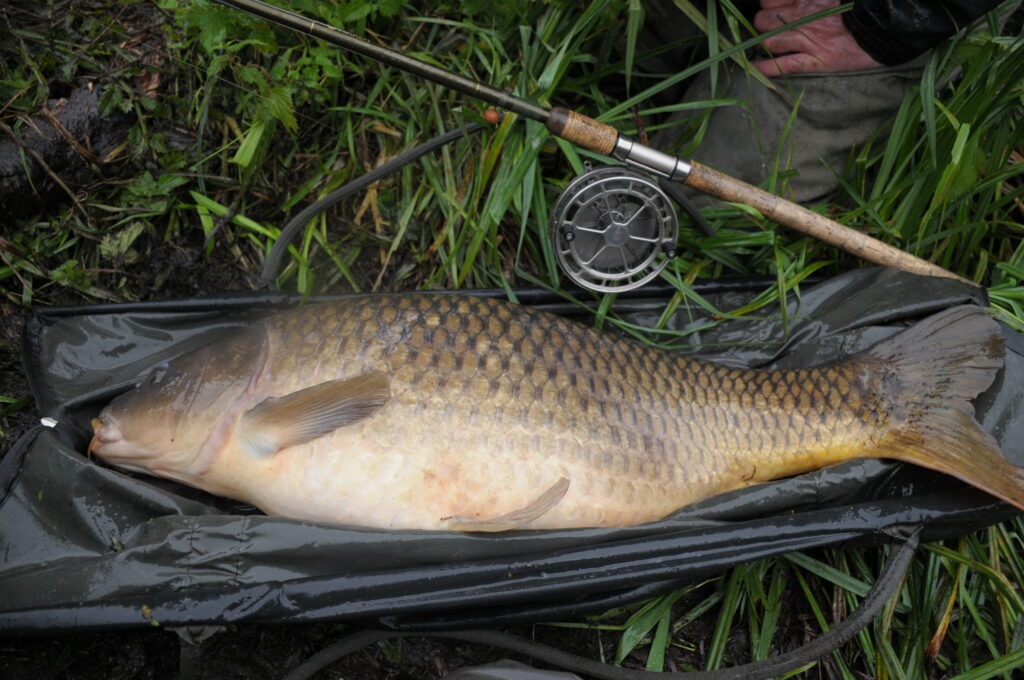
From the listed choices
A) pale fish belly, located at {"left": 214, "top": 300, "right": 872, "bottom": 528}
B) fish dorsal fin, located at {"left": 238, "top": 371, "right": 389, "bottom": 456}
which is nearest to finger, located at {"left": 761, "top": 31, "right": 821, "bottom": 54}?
pale fish belly, located at {"left": 214, "top": 300, "right": 872, "bottom": 528}

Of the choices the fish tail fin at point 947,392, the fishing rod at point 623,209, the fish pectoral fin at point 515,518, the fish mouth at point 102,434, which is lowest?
the fish mouth at point 102,434

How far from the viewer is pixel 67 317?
207 centimetres

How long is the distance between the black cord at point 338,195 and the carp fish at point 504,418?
0.28 meters

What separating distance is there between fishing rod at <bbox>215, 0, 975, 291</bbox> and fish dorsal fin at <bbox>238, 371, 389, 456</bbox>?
0.69 meters

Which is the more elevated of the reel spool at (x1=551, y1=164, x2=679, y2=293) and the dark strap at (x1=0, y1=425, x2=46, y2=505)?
the reel spool at (x1=551, y1=164, x2=679, y2=293)

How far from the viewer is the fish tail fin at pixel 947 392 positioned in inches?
73.9

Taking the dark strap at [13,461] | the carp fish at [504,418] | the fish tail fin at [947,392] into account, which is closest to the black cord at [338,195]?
the carp fish at [504,418]

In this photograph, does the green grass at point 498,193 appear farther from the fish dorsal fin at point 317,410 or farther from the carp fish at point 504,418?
the fish dorsal fin at point 317,410

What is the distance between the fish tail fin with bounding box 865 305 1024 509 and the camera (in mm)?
1878

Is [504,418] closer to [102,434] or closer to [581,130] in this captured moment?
[581,130]

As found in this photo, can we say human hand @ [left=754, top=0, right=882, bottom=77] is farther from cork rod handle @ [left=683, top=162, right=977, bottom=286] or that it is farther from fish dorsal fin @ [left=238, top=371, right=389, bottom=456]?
fish dorsal fin @ [left=238, top=371, right=389, bottom=456]

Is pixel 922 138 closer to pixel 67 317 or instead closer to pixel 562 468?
pixel 562 468

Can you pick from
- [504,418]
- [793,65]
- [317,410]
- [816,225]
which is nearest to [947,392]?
[816,225]

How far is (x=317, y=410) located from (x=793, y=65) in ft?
5.95
